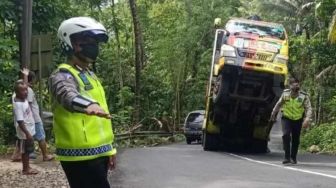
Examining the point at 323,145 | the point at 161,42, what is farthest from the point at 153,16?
the point at 323,145

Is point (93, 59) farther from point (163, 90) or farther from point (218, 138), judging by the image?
point (163, 90)

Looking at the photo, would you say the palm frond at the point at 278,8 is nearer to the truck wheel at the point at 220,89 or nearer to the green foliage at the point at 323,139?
the green foliage at the point at 323,139

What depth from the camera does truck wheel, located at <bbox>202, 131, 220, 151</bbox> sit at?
1637cm

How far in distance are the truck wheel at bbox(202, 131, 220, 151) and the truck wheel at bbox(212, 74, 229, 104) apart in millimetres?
1883

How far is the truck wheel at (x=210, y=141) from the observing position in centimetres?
1637

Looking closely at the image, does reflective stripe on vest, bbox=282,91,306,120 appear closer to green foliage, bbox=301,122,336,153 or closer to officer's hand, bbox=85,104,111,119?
green foliage, bbox=301,122,336,153

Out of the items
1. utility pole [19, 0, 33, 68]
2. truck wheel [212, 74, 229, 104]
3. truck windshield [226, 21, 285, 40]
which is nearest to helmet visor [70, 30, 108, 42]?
utility pole [19, 0, 33, 68]

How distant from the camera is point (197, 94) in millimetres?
37531

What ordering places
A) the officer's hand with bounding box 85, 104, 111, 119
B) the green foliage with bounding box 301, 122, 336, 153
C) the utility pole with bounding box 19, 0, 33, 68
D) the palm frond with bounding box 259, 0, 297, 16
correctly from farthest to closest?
the palm frond with bounding box 259, 0, 297, 16 → the green foliage with bounding box 301, 122, 336, 153 → the utility pole with bounding box 19, 0, 33, 68 → the officer's hand with bounding box 85, 104, 111, 119

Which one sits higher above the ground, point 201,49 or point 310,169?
point 201,49

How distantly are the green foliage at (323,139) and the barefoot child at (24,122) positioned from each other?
36.4 feet

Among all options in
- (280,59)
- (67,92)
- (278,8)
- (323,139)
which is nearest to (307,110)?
(280,59)

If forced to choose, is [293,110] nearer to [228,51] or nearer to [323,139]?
[228,51]

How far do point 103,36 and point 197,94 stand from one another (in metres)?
33.8
